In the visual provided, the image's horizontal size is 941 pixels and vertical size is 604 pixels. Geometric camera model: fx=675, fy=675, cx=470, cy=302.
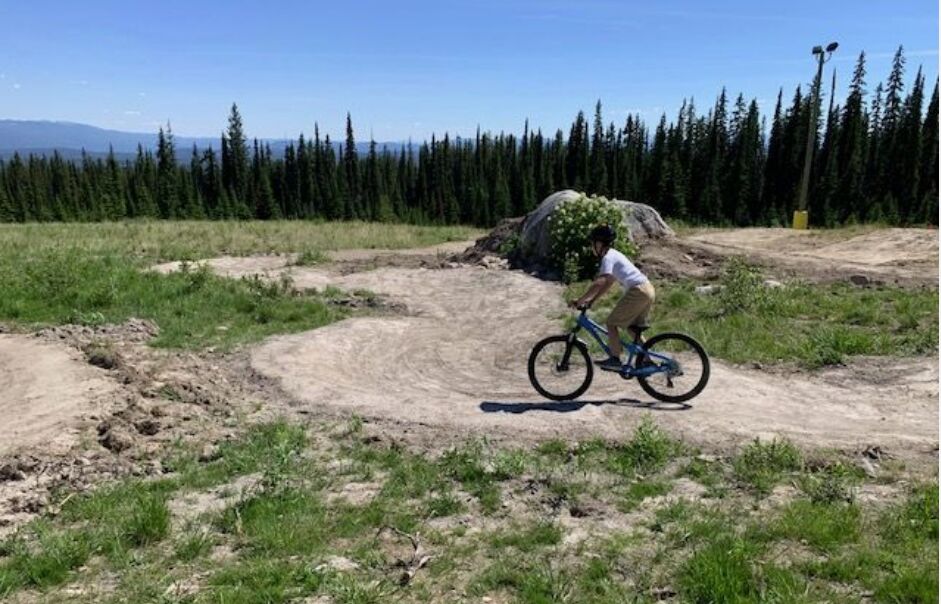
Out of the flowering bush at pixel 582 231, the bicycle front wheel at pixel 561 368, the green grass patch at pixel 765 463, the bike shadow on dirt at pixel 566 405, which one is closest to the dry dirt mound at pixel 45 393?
the bike shadow on dirt at pixel 566 405

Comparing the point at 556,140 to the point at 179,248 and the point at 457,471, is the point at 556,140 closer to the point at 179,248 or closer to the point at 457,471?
the point at 179,248

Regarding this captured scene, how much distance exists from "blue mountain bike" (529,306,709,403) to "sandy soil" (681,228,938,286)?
32.6 ft

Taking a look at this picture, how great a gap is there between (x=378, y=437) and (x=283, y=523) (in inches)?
86.4

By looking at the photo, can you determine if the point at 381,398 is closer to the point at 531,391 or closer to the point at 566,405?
the point at 531,391

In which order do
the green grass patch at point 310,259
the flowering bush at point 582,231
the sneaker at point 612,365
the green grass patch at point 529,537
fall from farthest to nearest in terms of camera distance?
the green grass patch at point 310,259 → the flowering bush at point 582,231 → the sneaker at point 612,365 → the green grass patch at point 529,537

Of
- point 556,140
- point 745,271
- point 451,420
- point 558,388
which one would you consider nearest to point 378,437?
point 451,420

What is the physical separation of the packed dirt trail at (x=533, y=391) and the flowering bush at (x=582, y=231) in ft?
14.7

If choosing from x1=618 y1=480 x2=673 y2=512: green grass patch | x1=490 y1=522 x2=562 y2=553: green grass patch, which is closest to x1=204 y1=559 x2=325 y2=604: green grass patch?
x1=490 y1=522 x2=562 y2=553: green grass patch

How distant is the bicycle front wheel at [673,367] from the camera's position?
29.6 feet

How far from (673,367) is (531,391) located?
206cm

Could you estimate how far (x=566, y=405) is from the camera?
905cm

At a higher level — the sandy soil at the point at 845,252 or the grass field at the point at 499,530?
the sandy soil at the point at 845,252

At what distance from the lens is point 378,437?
790 centimetres

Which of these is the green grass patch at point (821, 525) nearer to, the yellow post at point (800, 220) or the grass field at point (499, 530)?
the grass field at point (499, 530)
